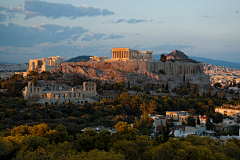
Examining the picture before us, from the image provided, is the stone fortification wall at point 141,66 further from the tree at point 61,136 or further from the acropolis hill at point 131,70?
the tree at point 61,136

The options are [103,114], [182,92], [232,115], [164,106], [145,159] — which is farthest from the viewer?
[182,92]

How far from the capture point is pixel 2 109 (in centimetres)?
3159

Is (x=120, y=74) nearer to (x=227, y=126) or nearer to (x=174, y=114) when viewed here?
(x=174, y=114)

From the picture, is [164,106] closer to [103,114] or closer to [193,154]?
[103,114]

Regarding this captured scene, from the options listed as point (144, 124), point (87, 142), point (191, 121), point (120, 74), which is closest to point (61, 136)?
point (87, 142)

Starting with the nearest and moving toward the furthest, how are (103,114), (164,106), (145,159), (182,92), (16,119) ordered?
(145,159)
(16,119)
(103,114)
(164,106)
(182,92)

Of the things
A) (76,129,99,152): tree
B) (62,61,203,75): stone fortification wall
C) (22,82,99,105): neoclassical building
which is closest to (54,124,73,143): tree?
(76,129,99,152): tree

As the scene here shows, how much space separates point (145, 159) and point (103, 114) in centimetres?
1745

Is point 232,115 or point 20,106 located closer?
point 20,106

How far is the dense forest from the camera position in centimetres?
1609

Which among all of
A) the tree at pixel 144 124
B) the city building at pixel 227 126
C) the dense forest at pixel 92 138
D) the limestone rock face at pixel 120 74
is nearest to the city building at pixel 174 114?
the dense forest at pixel 92 138

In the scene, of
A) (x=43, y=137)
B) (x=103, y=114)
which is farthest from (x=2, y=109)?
(x=43, y=137)

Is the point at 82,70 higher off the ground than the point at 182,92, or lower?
higher

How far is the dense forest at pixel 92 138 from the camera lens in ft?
52.8
